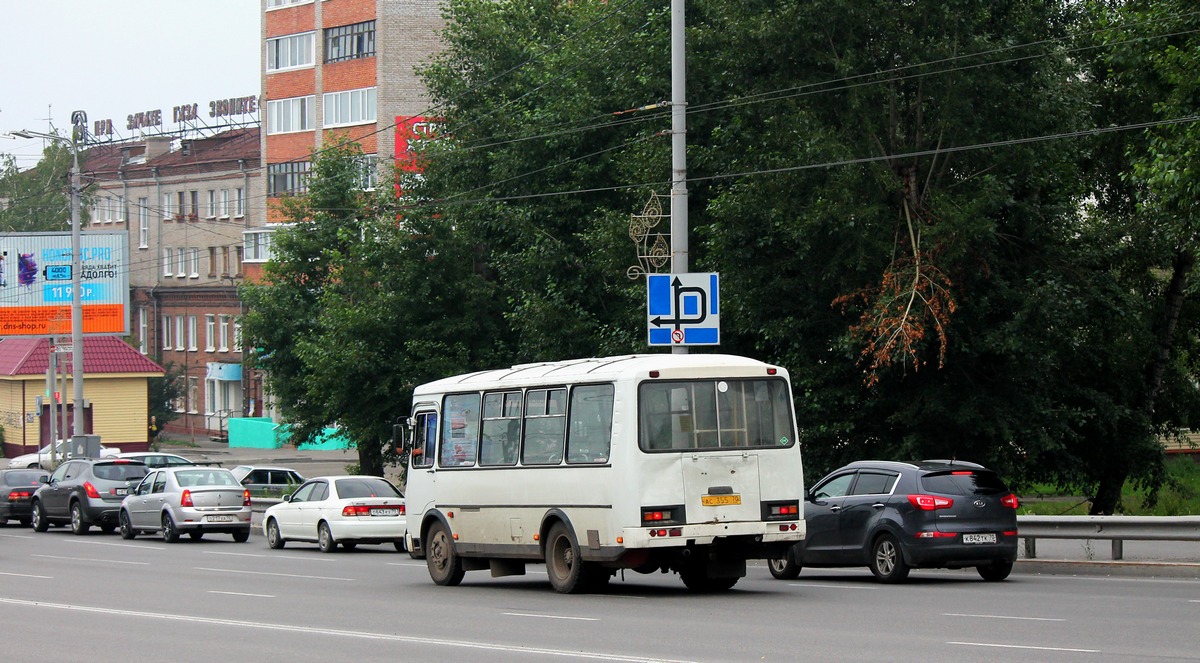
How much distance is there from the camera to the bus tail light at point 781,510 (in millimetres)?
17922

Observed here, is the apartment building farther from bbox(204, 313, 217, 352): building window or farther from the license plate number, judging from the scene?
the license plate number

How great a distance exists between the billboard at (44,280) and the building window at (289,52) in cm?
1924

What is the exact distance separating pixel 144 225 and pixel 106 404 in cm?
2012

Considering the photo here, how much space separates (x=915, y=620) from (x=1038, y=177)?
1609cm

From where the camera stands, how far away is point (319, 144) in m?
73.8

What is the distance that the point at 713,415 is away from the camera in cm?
1808

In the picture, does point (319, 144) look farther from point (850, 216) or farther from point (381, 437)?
point (850, 216)

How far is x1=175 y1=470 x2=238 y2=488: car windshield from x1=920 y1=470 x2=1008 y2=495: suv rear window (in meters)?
18.0

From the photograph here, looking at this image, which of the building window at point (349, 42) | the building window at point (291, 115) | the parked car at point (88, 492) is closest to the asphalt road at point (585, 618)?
the parked car at point (88, 492)

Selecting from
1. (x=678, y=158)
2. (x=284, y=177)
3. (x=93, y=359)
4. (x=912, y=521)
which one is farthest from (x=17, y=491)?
(x=284, y=177)

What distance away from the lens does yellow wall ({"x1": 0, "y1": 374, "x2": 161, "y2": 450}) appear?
244ft

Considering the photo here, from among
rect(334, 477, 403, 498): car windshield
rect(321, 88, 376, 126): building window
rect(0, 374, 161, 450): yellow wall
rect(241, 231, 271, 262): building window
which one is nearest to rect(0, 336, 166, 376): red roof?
rect(0, 374, 161, 450): yellow wall

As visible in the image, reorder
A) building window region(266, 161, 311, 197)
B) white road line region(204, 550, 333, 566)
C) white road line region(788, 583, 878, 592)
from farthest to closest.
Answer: building window region(266, 161, 311, 197) → white road line region(204, 550, 333, 566) → white road line region(788, 583, 878, 592)

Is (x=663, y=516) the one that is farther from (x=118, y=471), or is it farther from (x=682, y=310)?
(x=118, y=471)
